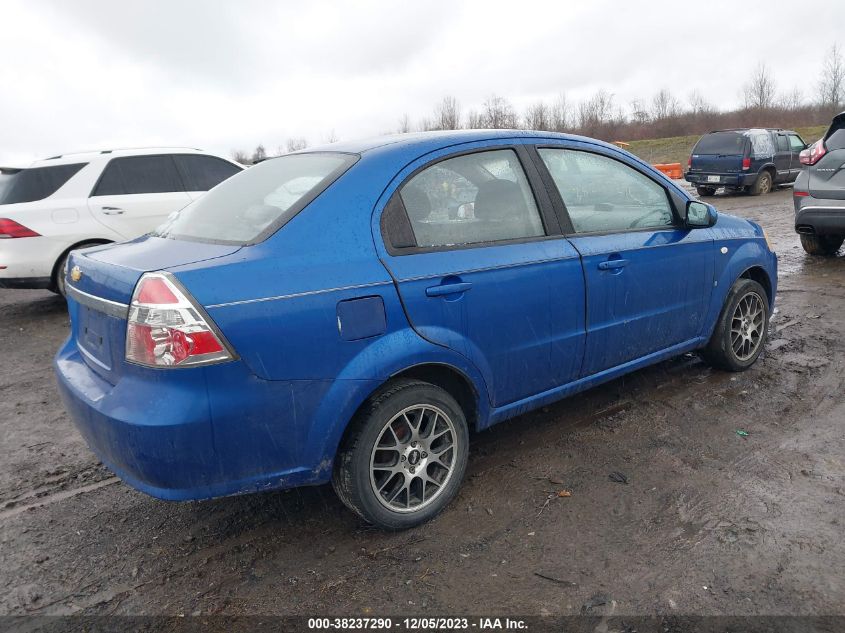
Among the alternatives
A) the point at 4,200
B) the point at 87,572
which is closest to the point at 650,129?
the point at 4,200

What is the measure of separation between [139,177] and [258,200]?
554 centimetres

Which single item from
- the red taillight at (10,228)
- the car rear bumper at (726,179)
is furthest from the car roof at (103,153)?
the car rear bumper at (726,179)

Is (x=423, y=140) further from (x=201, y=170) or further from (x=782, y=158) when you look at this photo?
(x=782, y=158)

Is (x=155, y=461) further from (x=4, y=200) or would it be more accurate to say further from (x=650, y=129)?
(x=650, y=129)

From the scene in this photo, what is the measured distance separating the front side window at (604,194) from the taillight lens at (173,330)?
203 centimetres

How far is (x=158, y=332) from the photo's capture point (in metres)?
2.30

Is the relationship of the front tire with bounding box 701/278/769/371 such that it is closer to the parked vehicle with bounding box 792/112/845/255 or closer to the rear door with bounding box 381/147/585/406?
the rear door with bounding box 381/147/585/406

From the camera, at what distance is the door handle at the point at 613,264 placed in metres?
3.45

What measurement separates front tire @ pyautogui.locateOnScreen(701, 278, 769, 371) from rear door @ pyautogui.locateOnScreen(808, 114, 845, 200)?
378 centimetres

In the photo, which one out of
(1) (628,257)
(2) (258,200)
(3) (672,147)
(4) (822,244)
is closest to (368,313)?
(2) (258,200)

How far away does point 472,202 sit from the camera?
3123mm

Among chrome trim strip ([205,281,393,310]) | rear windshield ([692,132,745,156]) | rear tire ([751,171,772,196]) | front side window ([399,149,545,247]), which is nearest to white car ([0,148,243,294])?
front side window ([399,149,545,247])

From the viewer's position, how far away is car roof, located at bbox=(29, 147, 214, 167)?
24.0 feet

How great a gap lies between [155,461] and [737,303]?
3.81 metres
